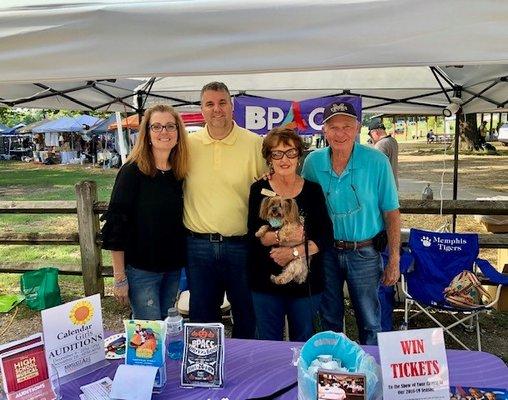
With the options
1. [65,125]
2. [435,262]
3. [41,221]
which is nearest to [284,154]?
[435,262]

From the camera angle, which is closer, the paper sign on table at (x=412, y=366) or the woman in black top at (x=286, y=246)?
the paper sign on table at (x=412, y=366)

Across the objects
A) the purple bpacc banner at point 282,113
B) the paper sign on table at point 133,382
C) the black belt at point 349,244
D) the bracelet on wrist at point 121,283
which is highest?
the purple bpacc banner at point 282,113

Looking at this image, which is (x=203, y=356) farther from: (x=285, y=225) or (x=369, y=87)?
(x=369, y=87)

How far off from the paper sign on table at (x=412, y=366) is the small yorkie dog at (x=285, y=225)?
769 millimetres

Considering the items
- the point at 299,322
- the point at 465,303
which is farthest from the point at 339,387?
the point at 465,303

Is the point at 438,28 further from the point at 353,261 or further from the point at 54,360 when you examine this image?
the point at 54,360

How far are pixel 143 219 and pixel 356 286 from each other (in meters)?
1.16

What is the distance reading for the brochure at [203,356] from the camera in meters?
1.56

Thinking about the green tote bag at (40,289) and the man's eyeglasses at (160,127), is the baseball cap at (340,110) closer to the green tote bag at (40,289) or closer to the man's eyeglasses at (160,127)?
the man's eyeglasses at (160,127)

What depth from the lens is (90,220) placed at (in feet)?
14.2

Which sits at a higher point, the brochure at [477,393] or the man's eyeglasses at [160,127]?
the man's eyeglasses at [160,127]

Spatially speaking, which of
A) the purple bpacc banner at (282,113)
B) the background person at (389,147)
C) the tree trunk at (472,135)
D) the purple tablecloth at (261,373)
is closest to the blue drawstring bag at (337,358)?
the purple tablecloth at (261,373)

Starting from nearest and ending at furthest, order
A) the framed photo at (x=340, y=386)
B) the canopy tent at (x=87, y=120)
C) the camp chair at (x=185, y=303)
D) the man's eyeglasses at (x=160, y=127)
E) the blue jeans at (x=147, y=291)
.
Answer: the framed photo at (x=340, y=386), the man's eyeglasses at (x=160, y=127), the blue jeans at (x=147, y=291), the camp chair at (x=185, y=303), the canopy tent at (x=87, y=120)

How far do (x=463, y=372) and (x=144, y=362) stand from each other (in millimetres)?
1116
